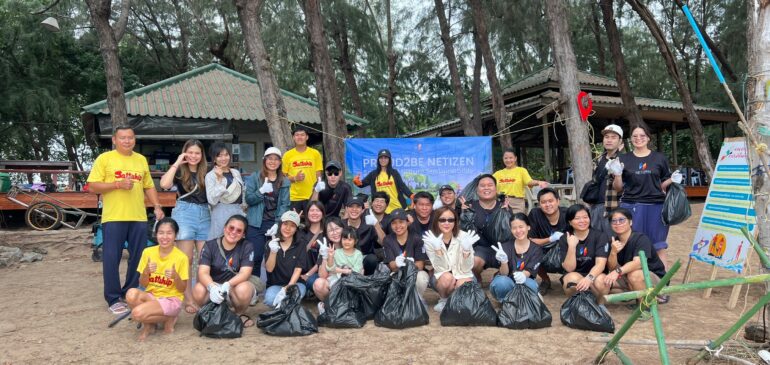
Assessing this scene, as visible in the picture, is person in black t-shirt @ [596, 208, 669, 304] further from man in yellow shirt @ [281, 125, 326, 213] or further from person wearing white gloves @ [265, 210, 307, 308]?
man in yellow shirt @ [281, 125, 326, 213]

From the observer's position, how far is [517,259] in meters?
4.37

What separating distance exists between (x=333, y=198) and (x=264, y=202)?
79cm

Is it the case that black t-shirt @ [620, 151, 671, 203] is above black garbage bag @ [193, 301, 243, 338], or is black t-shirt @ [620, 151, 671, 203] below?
above

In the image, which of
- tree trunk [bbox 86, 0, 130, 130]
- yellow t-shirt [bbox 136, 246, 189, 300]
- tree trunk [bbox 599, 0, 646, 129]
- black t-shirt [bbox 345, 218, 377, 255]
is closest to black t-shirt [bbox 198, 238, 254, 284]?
yellow t-shirt [bbox 136, 246, 189, 300]

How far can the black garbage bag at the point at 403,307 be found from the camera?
150 inches

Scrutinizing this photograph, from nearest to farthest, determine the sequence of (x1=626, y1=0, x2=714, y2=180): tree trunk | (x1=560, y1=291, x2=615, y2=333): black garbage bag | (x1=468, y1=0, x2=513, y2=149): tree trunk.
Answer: (x1=560, y1=291, x2=615, y2=333): black garbage bag → (x1=626, y1=0, x2=714, y2=180): tree trunk → (x1=468, y1=0, x2=513, y2=149): tree trunk

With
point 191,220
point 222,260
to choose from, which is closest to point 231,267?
point 222,260

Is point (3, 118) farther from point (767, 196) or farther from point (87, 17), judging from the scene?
point (767, 196)

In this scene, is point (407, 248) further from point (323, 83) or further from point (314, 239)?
point (323, 83)

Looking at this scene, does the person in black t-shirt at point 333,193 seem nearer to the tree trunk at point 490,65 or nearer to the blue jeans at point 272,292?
the blue jeans at point 272,292

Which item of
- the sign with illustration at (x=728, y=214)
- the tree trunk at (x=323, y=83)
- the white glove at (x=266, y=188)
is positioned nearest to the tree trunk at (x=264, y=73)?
the white glove at (x=266, y=188)

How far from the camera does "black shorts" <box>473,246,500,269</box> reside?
4.78 m

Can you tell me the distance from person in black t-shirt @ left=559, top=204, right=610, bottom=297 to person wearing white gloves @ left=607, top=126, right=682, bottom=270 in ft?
1.84

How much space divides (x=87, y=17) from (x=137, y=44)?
2223 millimetres
